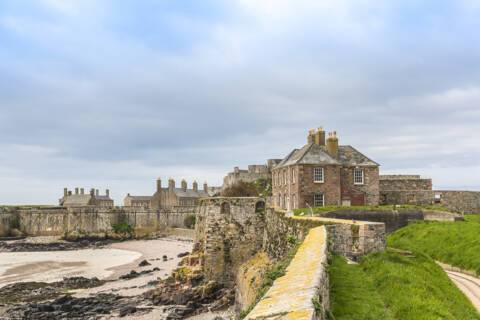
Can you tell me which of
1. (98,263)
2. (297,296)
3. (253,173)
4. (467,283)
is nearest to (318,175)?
(467,283)

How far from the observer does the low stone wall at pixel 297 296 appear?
5.36 metres

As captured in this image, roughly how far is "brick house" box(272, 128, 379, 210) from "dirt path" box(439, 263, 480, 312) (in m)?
16.8

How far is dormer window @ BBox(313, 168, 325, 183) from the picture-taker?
3903 centimetres

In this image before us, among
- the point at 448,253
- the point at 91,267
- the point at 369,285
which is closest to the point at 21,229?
the point at 91,267

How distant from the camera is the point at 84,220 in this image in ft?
282

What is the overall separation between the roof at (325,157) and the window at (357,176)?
0.59 m

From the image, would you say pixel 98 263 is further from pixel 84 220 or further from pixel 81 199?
pixel 81 199

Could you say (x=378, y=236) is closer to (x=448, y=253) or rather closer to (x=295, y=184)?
(x=448, y=253)

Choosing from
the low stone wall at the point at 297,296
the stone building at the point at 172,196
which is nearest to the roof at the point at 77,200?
the stone building at the point at 172,196

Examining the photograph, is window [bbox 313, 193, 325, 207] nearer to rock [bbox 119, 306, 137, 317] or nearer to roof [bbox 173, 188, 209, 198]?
rock [bbox 119, 306, 137, 317]

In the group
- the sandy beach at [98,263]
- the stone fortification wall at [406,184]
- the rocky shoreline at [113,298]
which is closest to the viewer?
the rocky shoreline at [113,298]

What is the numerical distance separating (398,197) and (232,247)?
741 inches

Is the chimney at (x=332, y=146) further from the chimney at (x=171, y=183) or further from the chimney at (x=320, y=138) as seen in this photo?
the chimney at (x=171, y=183)

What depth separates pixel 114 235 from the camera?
275ft
